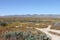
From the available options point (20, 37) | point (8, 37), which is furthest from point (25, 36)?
point (8, 37)

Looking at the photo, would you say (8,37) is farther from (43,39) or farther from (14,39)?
(43,39)

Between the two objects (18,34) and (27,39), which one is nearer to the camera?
(27,39)

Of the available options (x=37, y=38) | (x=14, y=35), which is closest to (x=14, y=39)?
(x=14, y=35)

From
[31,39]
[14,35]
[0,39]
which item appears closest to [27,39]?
[31,39]

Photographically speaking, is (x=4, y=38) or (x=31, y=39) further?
(x=4, y=38)

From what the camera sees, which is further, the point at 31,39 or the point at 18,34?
the point at 18,34

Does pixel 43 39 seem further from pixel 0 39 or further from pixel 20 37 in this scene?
pixel 0 39

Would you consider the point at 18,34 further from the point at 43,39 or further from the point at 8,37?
the point at 43,39
